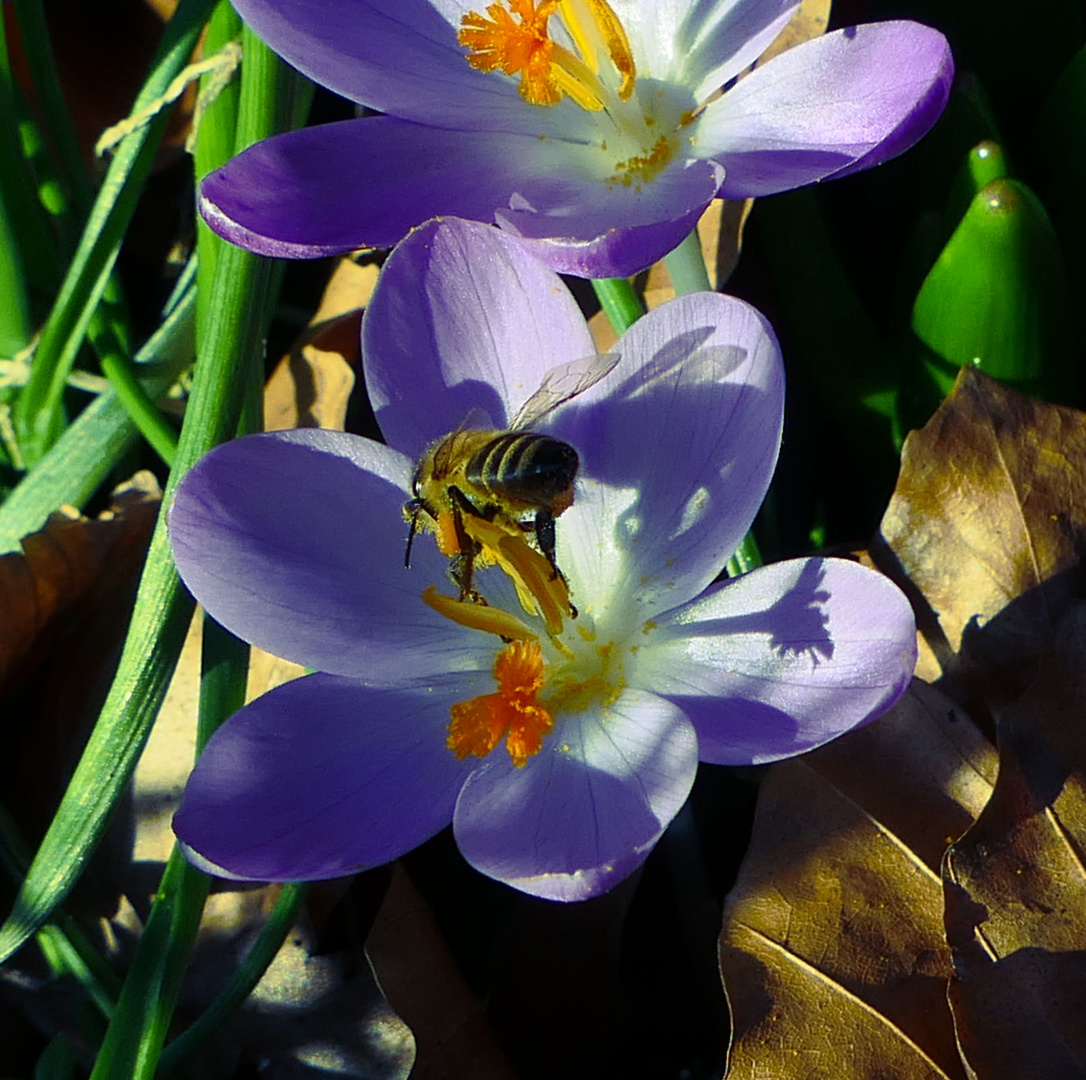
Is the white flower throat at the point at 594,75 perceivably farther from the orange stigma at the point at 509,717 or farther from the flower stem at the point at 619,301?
the orange stigma at the point at 509,717

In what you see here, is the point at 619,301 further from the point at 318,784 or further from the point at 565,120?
the point at 318,784

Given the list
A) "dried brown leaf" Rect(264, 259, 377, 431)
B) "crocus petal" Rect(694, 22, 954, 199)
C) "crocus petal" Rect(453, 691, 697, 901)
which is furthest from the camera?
"dried brown leaf" Rect(264, 259, 377, 431)

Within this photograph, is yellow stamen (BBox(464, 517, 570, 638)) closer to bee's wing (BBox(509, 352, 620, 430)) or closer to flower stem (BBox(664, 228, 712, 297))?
bee's wing (BBox(509, 352, 620, 430))

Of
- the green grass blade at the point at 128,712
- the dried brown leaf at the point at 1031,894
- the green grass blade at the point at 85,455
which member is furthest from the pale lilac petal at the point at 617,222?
the green grass blade at the point at 85,455

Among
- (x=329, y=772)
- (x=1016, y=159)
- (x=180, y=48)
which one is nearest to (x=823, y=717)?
(x=329, y=772)

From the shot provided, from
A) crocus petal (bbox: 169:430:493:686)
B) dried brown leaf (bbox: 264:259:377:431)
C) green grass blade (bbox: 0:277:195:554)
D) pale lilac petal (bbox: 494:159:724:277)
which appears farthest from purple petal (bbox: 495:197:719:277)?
green grass blade (bbox: 0:277:195:554)

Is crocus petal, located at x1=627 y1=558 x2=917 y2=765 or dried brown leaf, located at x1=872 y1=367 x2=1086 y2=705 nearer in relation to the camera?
crocus petal, located at x1=627 y1=558 x2=917 y2=765

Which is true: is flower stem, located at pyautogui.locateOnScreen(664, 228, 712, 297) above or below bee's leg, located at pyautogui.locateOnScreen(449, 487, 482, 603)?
above
